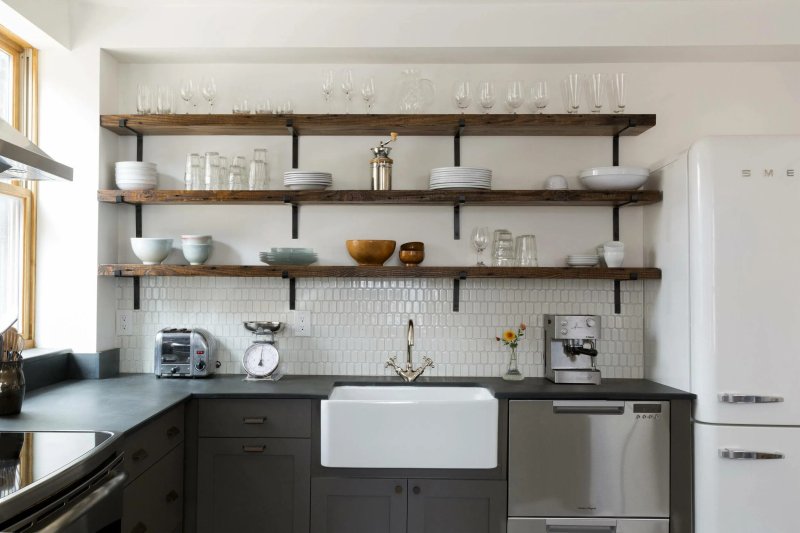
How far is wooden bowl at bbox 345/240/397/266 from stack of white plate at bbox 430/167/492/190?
0.40 meters

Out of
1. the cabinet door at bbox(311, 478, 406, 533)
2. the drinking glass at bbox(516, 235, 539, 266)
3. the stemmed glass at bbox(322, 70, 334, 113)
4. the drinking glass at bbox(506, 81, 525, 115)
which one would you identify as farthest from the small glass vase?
the stemmed glass at bbox(322, 70, 334, 113)

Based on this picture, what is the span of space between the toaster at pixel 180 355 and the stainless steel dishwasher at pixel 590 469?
159 cm

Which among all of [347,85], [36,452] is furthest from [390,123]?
[36,452]

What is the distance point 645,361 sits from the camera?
3117 millimetres

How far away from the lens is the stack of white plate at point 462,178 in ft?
9.53

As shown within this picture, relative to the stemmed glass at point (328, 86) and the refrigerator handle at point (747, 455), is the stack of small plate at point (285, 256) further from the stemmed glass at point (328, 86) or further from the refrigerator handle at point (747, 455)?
the refrigerator handle at point (747, 455)

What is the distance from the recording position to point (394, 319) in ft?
10.4

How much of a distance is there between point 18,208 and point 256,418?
165cm

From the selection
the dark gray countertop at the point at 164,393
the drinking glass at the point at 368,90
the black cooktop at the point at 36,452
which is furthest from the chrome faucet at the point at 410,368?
the black cooktop at the point at 36,452

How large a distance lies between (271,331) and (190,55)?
155 centimetres

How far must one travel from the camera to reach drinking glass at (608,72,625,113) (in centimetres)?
299

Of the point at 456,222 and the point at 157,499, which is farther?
the point at 456,222

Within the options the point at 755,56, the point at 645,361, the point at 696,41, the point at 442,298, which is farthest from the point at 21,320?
the point at 755,56

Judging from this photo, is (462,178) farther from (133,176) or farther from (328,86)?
(133,176)
